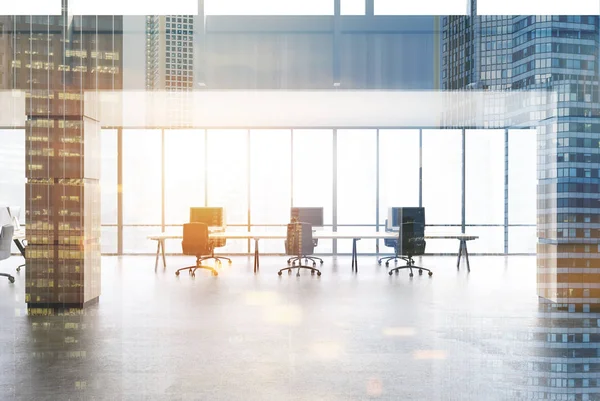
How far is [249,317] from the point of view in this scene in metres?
5.04

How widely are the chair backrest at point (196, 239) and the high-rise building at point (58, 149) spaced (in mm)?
2520

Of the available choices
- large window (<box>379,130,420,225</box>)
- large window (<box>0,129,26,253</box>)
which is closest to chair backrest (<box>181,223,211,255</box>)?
large window (<box>0,129,26,253</box>)

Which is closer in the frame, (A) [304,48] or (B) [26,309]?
(B) [26,309]

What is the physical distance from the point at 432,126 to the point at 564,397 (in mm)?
8953

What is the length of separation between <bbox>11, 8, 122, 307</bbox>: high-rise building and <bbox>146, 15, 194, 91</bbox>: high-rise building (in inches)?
83.1

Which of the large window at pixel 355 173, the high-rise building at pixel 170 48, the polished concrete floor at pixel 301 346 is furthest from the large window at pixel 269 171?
the polished concrete floor at pixel 301 346

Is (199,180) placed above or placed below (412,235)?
above

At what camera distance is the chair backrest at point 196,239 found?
8.02 metres

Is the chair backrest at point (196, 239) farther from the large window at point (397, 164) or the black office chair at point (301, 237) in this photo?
the large window at point (397, 164)

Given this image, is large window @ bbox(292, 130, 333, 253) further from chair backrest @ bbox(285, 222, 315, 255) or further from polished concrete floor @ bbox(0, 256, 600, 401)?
polished concrete floor @ bbox(0, 256, 600, 401)

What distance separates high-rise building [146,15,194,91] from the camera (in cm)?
754
